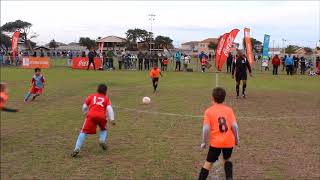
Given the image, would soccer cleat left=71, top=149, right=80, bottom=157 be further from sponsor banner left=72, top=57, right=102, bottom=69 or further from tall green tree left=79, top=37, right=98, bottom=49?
tall green tree left=79, top=37, right=98, bottom=49

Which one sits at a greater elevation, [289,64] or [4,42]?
[4,42]

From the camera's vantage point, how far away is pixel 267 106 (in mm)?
17312

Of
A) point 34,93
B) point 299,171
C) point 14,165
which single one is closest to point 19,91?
point 34,93

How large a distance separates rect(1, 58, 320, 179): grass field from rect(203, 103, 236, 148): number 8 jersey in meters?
1.29

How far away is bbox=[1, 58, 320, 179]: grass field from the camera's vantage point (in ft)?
27.1

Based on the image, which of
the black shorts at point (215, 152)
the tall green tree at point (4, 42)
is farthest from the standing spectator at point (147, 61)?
the tall green tree at point (4, 42)

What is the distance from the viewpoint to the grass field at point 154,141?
8266mm

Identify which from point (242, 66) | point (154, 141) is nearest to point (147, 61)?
point (242, 66)

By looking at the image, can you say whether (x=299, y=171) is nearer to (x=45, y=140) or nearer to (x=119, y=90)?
(x=45, y=140)

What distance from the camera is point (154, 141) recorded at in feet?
35.1

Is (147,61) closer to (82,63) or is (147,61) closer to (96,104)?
(82,63)

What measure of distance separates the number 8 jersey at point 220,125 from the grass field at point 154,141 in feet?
4.23

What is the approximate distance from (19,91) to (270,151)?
14745 millimetres

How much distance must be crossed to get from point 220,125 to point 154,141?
401 cm
